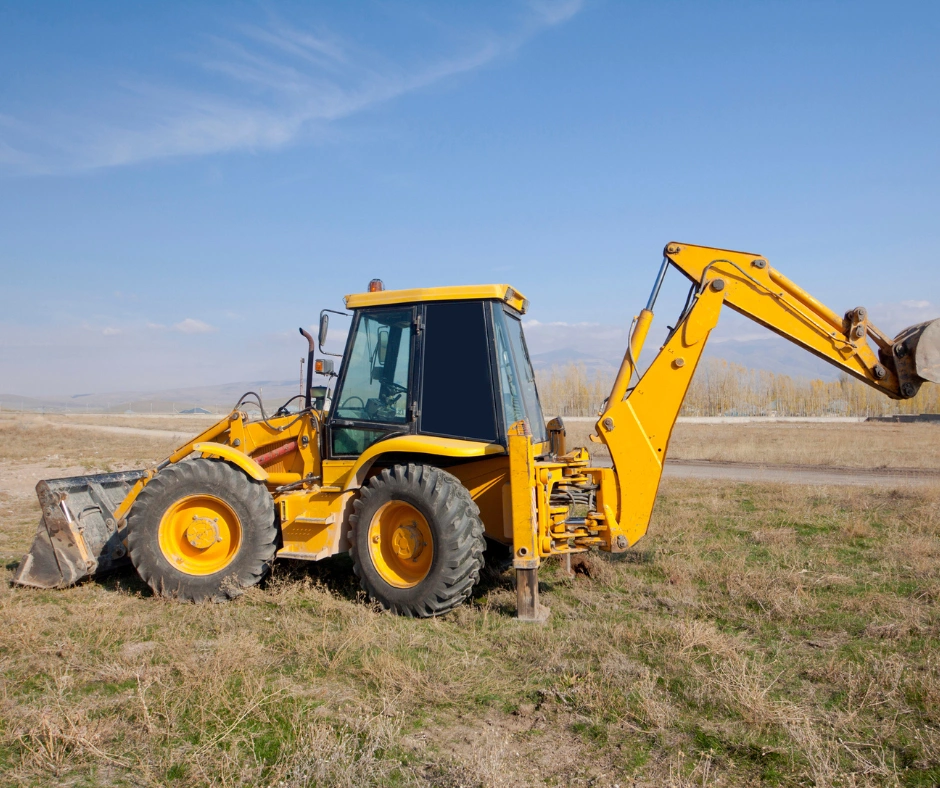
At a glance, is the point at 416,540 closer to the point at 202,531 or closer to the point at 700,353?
the point at 202,531

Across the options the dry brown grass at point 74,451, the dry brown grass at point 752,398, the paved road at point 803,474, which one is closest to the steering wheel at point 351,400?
the paved road at point 803,474

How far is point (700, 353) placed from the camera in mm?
6285

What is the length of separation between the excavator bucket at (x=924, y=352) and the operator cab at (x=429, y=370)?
10.5ft

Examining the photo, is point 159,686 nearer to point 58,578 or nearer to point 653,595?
point 58,578

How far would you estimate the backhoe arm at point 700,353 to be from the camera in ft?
19.8

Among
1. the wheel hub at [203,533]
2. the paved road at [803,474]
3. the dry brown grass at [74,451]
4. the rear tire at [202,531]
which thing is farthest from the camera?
the dry brown grass at [74,451]

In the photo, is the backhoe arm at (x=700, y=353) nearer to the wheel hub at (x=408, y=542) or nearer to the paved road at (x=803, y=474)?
the wheel hub at (x=408, y=542)

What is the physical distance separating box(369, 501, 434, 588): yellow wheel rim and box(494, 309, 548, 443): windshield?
115 cm

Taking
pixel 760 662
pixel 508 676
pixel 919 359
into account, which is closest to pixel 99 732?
pixel 508 676

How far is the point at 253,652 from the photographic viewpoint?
4984mm

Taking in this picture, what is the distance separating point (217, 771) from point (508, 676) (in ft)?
6.25

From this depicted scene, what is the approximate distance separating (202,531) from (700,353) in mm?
4703

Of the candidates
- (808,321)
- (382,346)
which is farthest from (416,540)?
(808,321)

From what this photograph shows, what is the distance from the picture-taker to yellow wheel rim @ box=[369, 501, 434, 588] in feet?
19.7
